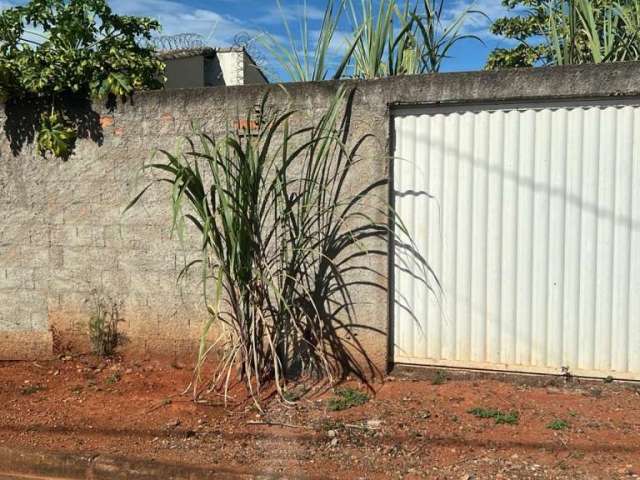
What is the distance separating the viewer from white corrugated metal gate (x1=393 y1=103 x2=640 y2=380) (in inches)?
162

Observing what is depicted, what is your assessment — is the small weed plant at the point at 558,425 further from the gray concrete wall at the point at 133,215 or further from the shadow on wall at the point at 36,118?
the shadow on wall at the point at 36,118

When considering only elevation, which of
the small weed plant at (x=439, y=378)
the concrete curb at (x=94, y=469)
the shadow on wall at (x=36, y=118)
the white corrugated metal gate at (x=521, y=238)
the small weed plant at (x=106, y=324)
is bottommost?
the concrete curb at (x=94, y=469)

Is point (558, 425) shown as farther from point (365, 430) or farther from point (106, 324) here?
point (106, 324)

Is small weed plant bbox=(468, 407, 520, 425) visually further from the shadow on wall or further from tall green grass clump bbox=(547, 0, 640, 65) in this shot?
the shadow on wall

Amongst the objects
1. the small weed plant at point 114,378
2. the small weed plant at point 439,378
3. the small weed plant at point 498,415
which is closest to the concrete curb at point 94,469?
the small weed plant at point 114,378

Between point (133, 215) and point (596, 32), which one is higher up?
point (596, 32)

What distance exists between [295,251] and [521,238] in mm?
1481

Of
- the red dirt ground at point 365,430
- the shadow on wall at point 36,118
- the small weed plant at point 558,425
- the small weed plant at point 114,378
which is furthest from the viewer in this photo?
the shadow on wall at point 36,118

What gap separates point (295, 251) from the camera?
4.18 m

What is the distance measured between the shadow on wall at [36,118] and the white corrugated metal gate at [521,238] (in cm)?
235

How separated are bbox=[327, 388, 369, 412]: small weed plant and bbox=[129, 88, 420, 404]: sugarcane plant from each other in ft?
0.64

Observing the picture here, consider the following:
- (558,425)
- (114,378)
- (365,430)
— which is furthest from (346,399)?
(114,378)

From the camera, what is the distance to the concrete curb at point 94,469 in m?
3.41

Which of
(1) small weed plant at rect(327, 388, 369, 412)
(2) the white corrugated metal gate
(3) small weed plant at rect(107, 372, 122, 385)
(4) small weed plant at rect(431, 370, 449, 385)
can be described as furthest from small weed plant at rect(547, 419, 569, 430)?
(3) small weed plant at rect(107, 372, 122, 385)
